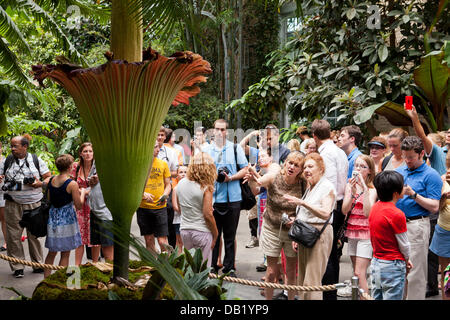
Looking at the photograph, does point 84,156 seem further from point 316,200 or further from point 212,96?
point 212,96

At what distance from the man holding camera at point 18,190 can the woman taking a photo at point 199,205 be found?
7.17 ft

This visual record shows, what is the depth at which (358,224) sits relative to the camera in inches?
183

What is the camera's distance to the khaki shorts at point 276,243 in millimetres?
4402

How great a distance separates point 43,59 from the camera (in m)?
11.2

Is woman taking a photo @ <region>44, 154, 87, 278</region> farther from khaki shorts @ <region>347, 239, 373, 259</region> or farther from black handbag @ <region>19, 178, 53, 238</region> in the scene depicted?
khaki shorts @ <region>347, 239, 373, 259</region>

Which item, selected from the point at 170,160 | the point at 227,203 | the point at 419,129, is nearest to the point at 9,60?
the point at 170,160

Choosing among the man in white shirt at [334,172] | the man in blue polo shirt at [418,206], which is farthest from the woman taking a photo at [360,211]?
the man in blue polo shirt at [418,206]

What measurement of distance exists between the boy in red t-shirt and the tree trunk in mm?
2375

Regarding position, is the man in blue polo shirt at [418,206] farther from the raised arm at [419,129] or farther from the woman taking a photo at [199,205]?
the woman taking a photo at [199,205]

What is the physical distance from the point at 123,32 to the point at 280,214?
2.72m

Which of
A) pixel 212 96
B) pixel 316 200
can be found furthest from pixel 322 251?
pixel 212 96

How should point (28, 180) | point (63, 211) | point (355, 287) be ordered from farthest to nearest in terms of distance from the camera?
point (28, 180), point (63, 211), point (355, 287)

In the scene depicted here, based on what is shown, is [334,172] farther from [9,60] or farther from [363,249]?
[9,60]
